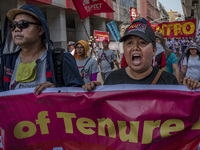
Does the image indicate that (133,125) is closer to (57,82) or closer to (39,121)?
(39,121)

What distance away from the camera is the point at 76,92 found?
2.03 meters

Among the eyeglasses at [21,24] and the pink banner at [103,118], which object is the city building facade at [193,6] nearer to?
the eyeglasses at [21,24]

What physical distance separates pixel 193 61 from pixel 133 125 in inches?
184

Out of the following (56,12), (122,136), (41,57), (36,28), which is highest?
Answer: (56,12)

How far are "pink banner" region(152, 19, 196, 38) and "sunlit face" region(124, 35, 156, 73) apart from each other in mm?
10192

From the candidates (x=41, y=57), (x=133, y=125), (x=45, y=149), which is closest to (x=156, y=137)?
(x=133, y=125)

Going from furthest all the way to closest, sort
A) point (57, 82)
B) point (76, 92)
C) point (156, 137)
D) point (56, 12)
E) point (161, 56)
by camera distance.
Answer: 1. point (56, 12)
2. point (161, 56)
3. point (57, 82)
4. point (76, 92)
5. point (156, 137)

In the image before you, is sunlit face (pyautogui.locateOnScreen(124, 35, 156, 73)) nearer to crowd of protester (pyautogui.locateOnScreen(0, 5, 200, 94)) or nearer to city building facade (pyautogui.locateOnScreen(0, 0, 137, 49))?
crowd of protester (pyautogui.locateOnScreen(0, 5, 200, 94))

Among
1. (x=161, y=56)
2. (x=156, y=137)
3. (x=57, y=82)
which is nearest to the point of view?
(x=156, y=137)

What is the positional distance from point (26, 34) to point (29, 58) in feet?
0.82

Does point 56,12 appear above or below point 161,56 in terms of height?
above

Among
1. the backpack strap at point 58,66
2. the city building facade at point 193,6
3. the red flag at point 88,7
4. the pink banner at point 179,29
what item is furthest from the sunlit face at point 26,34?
the city building facade at point 193,6

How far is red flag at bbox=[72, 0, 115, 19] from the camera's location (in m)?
6.33

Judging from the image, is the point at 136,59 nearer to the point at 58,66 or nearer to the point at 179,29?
the point at 58,66
